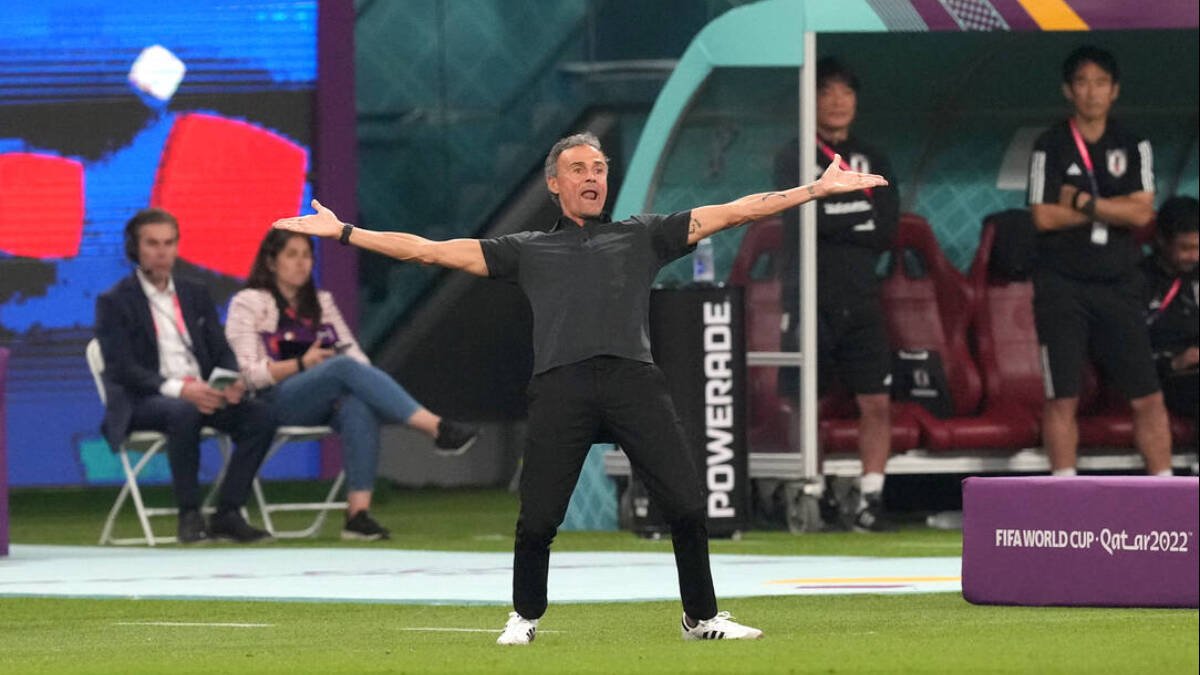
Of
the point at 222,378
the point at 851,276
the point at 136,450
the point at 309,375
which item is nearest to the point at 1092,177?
the point at 851,276

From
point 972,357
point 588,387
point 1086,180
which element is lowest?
point 972,357

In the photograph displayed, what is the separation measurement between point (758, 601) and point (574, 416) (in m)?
1.93

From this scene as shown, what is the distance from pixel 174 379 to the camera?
1388 cm

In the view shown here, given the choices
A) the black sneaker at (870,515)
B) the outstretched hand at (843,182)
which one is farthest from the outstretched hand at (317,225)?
the black sneaker at (870,515)

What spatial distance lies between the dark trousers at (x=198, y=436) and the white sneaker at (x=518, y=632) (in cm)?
577

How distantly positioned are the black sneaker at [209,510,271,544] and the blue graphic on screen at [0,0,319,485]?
2.89 m

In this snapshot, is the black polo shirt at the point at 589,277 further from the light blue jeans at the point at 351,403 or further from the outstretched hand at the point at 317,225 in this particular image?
the light blue jeans at the point at 351,403

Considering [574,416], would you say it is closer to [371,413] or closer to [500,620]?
[500,620]

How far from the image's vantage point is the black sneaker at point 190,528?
1393 cm

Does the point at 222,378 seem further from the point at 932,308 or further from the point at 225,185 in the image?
the point at 932,308

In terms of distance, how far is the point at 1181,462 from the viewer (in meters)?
14.9

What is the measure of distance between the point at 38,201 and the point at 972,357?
580 cm

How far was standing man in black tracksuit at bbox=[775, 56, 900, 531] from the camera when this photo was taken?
556 inches

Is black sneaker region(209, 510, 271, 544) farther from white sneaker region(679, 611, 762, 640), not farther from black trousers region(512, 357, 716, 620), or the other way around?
white sneaker region(679, 611, 762, 640)
